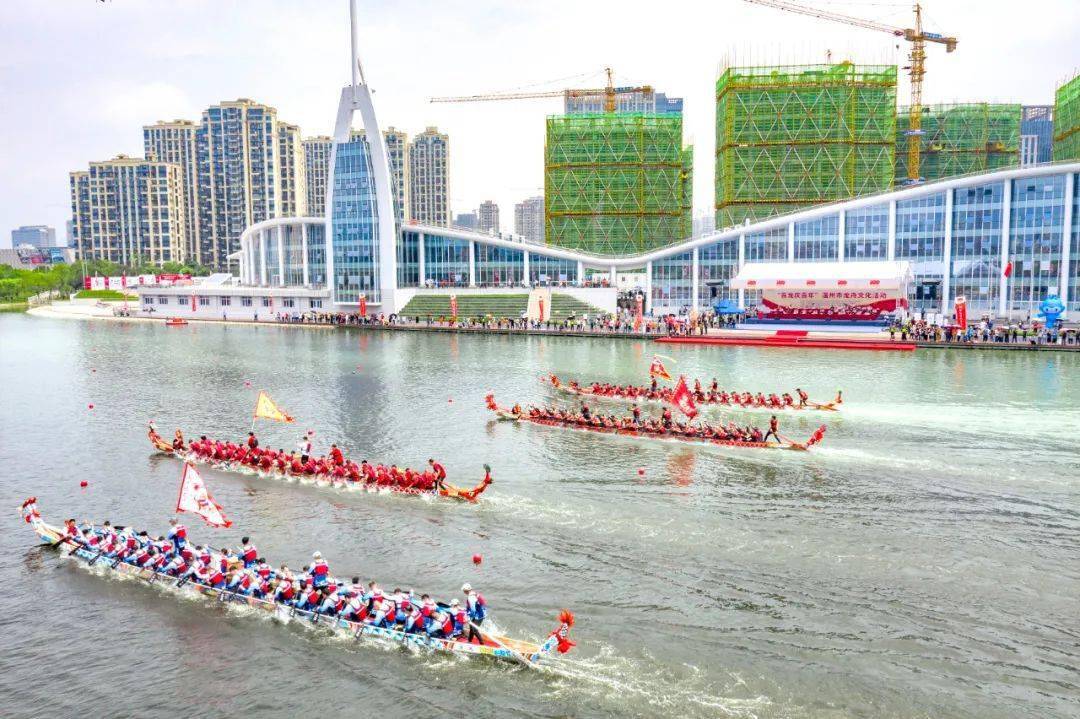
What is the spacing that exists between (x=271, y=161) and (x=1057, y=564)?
19245 cm

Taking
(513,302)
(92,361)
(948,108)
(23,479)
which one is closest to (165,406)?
(23,479)

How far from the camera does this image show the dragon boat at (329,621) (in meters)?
16.0

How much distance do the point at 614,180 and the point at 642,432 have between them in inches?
2979

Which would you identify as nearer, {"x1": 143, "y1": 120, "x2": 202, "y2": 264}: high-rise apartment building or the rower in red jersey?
the rower in red jersey

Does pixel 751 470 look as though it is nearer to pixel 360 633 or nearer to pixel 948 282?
pixel 360 633

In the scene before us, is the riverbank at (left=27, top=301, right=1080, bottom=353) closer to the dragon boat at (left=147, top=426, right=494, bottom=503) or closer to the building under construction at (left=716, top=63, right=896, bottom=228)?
the building under construction at (left=716, top=63, right=896, bottom=228)

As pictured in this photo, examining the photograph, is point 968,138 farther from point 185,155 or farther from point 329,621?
point 185,155

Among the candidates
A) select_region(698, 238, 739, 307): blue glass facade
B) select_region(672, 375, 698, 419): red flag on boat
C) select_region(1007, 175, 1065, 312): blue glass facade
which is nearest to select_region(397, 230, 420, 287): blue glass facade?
select_region(698, 238, 739, 307): blue glass facade

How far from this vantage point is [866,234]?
76625 mm

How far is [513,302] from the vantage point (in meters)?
87.3

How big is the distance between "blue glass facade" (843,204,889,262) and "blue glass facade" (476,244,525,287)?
3634cm

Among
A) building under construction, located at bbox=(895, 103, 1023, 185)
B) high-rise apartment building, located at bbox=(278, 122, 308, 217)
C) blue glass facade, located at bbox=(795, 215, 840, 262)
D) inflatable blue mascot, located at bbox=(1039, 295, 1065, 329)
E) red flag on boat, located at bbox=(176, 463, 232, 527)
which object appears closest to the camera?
red flag on boat, located at bbox=(176, 463, 232, 527)

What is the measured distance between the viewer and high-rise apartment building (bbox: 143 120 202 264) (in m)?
192

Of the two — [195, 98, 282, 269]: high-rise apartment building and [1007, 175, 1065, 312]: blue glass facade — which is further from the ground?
[195, 98, 282, 269]: high-rise apartment building
